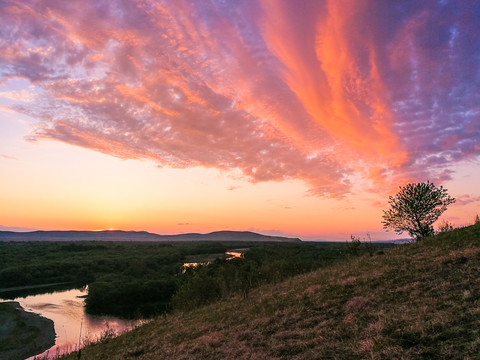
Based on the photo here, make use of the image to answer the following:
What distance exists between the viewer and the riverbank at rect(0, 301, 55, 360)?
32.2 m

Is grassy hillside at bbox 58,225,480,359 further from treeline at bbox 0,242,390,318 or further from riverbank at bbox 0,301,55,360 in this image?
riverbank at bbox 0,301,55,360

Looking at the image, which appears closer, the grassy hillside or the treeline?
the grassy hillside

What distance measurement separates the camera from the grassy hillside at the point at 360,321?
8211 mm

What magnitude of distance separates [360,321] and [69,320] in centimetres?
4715

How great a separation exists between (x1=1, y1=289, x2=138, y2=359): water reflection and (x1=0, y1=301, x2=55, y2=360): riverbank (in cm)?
123

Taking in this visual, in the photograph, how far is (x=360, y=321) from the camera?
416 inches

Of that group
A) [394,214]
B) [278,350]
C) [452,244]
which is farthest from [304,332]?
[394,214]

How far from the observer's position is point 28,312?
45438 millimetres

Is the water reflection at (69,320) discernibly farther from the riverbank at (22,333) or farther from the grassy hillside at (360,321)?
the grassy hillside at (360,321)

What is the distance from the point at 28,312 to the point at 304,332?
50331 millimetres

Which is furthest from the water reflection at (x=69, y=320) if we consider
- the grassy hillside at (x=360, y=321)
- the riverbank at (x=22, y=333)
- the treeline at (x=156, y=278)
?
the grassy hillside at (x=360, y=321)

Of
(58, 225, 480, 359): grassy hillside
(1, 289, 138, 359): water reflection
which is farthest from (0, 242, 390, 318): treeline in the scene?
(58, 225, 480, 359): grassy hillside

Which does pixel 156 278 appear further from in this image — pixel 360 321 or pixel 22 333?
pixel 360 321

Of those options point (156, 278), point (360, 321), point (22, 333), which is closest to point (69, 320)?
point (22, 333)
